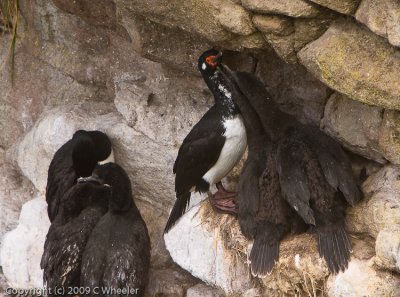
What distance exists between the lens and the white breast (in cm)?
695

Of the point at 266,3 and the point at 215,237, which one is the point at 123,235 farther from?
the point at 266,3

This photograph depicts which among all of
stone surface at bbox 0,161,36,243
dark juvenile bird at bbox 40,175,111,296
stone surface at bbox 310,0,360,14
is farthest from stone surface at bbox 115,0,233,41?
stone surface at bbox 0,161,36,243

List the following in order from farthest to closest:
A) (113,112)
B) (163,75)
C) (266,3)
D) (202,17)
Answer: (113,112) < (163,75) < (202,17) < (266,3)

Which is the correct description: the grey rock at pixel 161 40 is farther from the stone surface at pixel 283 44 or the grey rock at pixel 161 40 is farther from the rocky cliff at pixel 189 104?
the stone surface at pixel 283 44

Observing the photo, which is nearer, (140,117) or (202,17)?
(202,17)

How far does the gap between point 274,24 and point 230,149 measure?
A: 1.61 m

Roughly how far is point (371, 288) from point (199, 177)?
6.35 ft

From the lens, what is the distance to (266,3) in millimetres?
5434

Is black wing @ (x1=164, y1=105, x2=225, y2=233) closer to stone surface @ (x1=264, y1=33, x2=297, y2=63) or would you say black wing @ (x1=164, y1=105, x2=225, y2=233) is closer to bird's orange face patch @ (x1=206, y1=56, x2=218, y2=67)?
bird's orange face patch @ (x1=206, y1=56, x2=218, y2=67)

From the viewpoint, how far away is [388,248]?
5.44 m

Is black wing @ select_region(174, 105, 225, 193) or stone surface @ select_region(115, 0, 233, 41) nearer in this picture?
stone surface @ select_region(115, 0, 233, 41)

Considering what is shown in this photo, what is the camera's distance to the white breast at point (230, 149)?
695cm

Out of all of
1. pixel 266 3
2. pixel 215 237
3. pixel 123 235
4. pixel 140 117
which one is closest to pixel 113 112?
pixel 140 117

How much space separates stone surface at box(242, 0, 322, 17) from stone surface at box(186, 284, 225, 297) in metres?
2.56
